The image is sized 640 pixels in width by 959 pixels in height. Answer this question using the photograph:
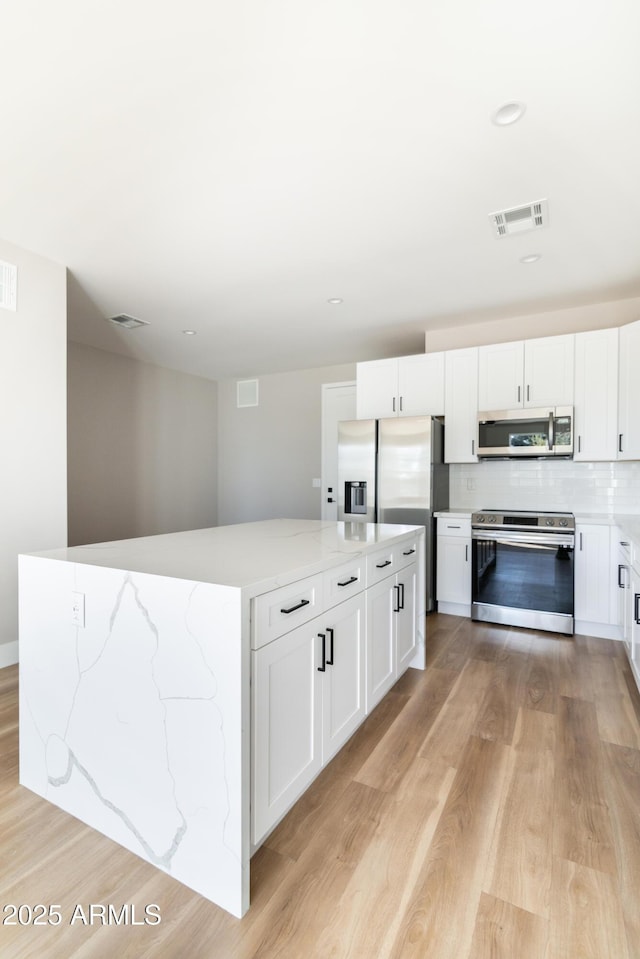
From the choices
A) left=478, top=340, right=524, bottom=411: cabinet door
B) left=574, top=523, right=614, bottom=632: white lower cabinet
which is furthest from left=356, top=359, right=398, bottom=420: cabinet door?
left=574, top=523, right=614, bottom=632: white lower cabinet

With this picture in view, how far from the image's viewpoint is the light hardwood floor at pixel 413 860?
115cm

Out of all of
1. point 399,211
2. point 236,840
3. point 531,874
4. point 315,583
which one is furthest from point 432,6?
point 531,874

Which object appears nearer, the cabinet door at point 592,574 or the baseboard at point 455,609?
the cabinet door at point 592,574

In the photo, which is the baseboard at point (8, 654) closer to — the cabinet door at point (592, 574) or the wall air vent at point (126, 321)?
the wall air vent at point (126, 321)

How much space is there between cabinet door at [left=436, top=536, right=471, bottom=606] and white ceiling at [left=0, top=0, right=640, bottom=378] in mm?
2027

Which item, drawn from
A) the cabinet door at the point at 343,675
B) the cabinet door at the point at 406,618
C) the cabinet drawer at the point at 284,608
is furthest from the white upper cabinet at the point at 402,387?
the cabinet drawer at the point at 284,608

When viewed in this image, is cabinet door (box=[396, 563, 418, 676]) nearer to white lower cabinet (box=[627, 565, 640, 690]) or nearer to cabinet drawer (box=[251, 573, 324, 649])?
cabinet drawer (box=[251, 573, 324, 649])

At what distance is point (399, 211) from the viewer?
247 centimetres

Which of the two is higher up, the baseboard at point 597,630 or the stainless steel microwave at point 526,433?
the stainless steel microwave at point 526,433

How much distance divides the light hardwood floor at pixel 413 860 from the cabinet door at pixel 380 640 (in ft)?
0.60

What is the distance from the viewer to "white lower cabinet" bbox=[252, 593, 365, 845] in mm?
1310

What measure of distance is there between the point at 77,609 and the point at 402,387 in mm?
3525

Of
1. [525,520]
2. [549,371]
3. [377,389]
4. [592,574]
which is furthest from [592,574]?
[377,389]

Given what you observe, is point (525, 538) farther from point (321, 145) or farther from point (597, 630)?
point (321, 145)
